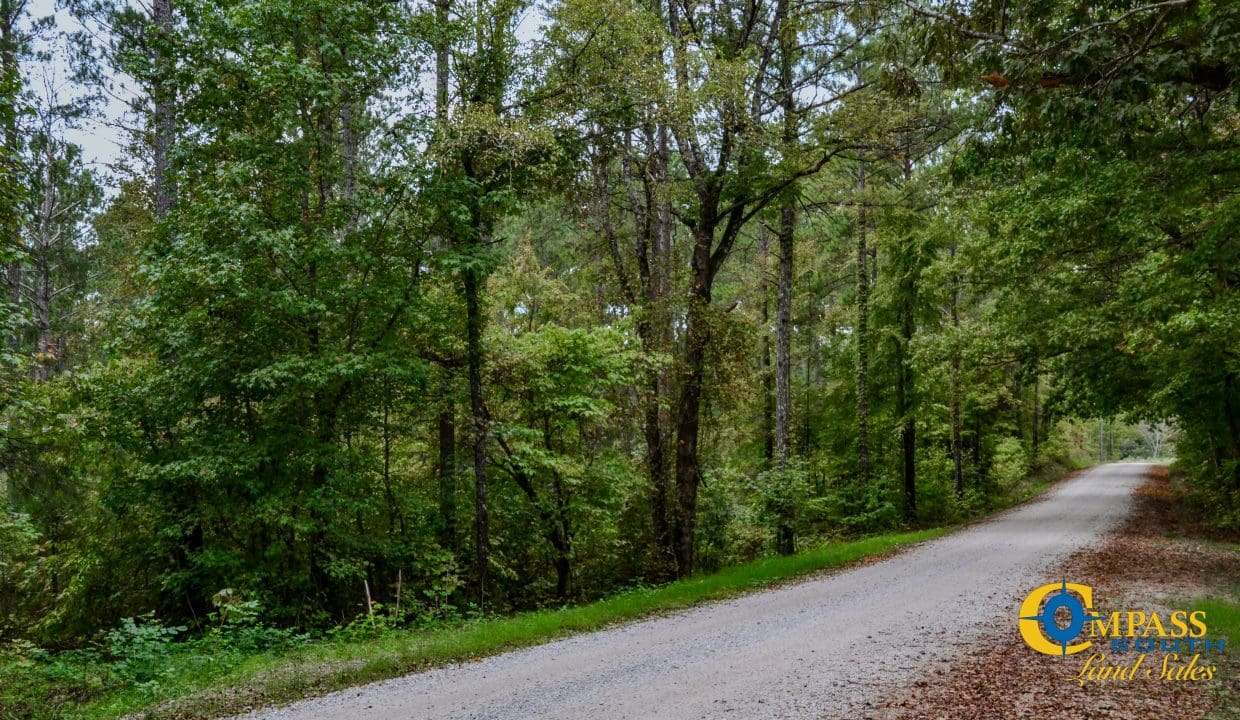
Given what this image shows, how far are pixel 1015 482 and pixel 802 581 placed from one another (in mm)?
23128

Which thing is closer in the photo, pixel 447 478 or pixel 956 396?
pixel 447 478

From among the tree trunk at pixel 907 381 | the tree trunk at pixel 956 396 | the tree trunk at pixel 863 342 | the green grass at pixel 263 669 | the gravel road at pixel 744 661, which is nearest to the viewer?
the gravel road at pixel 744 661

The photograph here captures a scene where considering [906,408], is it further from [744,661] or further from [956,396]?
[744,661]

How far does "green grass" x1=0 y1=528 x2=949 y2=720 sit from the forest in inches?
31.5

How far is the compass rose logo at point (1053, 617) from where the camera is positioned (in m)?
6.60

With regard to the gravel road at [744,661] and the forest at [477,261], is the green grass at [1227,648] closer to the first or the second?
the gravel road at [744,661]

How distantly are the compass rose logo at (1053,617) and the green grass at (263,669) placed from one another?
422 cm

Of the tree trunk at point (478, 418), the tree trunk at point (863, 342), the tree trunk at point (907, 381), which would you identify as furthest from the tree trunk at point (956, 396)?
the tree trunk at point (478, 418)

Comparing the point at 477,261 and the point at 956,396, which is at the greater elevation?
the point at 477,261

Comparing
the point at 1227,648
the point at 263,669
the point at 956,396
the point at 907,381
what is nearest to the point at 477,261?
the point at 263,669

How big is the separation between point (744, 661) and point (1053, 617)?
3.90 m

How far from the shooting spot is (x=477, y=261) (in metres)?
9.39

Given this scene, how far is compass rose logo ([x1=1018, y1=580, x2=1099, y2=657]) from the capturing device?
21.7ft

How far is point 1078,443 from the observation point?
47281 mm
